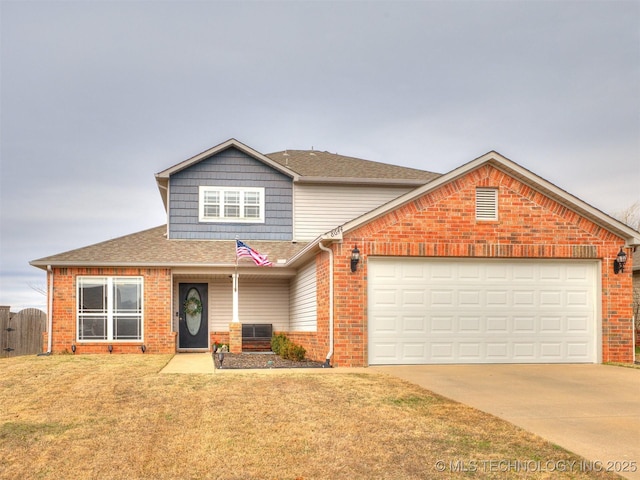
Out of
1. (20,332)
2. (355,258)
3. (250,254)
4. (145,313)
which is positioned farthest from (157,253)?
(355,258)

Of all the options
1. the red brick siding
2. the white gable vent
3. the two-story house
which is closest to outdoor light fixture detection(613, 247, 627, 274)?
the two-story house

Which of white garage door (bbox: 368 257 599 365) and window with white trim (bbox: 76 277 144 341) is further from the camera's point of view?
window with white trim (bbox: 76 277 144 341)

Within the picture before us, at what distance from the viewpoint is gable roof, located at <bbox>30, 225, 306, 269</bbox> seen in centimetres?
1847

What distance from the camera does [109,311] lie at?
61.7 feet

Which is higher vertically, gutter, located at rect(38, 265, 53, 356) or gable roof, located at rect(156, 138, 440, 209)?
gable roof, located at rect(156, 138, 440, 209)

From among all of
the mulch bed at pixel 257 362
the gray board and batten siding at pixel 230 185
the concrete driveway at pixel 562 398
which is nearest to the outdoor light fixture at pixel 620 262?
→ the concrete driveway at pixel 562 398

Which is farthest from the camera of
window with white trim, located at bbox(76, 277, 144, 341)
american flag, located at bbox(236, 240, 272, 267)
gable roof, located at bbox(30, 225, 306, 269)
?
window with white trim, located at bbox(76, 277, 144, 341)

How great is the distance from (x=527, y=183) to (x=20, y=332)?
16.8 metres

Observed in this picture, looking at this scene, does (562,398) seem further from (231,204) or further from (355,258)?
(231,204)

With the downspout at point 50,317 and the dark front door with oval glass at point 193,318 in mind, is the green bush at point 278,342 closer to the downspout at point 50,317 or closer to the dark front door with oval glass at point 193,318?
the dark front door with oval glass at point 193,318

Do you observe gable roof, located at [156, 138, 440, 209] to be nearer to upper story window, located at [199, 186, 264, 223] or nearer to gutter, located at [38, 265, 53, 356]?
upper story window, located at [199, 186, 264, 223]

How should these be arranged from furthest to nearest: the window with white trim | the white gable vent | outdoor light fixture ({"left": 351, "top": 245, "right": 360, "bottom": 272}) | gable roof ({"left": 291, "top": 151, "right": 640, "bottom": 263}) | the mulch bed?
the window with white trim → the mulch bed → the white gable vent → gable roof ({"left": 291, "top": 151, "right": 640, "bottom": 263}) → outdoor light fixture ({"left": 351, "top": 245, "right": 360, "bottom": 272})

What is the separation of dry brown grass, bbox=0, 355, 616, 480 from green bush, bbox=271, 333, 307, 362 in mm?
5219

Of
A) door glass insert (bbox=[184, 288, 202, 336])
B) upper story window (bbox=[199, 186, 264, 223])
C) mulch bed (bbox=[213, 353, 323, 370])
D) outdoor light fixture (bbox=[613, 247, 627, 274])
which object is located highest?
upper story window (bbox=[199, 186, 264, 223])
